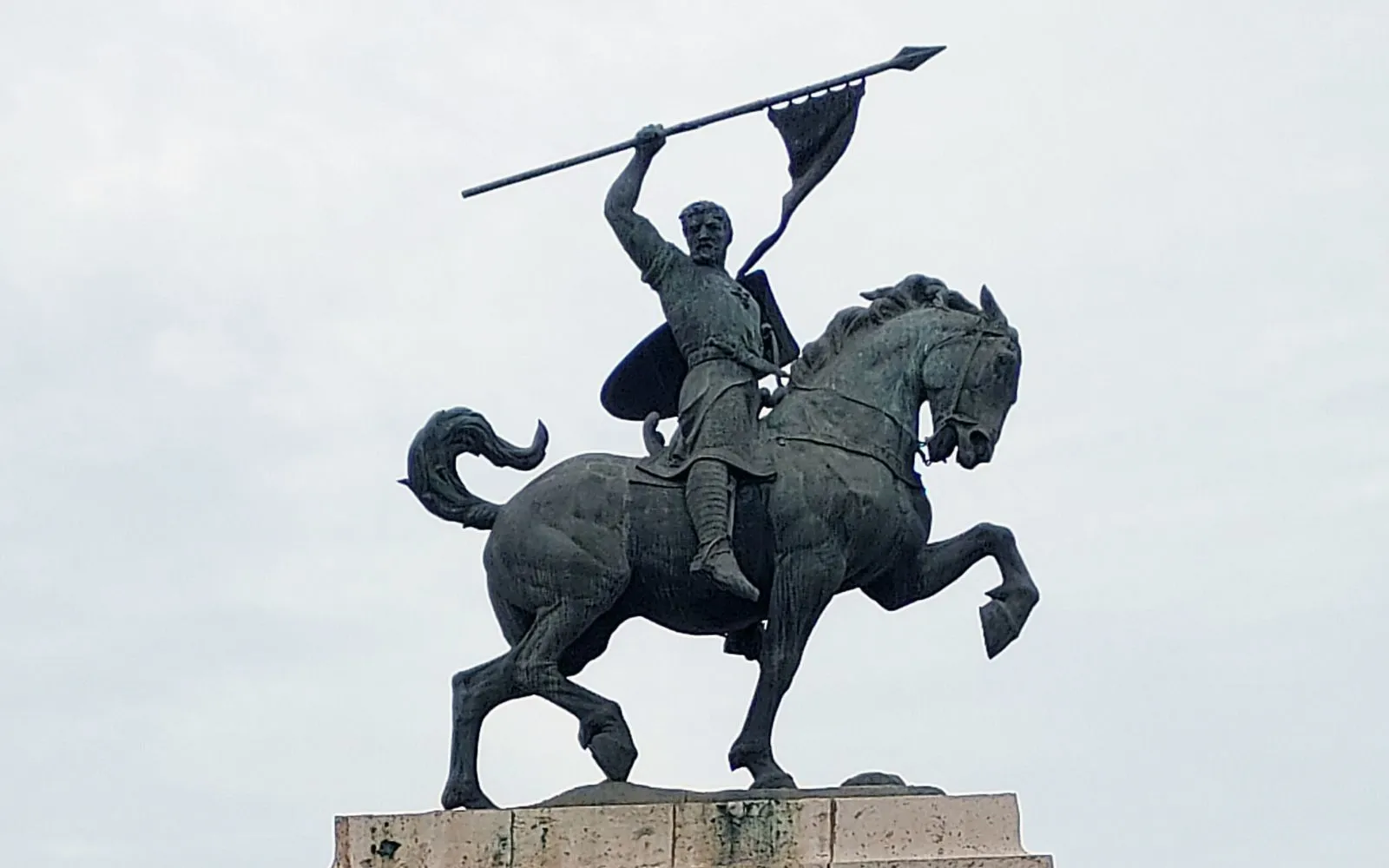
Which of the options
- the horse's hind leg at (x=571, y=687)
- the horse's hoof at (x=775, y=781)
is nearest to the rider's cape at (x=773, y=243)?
the horse's hind leg at (x=571, y=687)

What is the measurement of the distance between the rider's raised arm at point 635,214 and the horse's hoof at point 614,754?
7.15 ft

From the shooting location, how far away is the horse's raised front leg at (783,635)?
10609 millimetres

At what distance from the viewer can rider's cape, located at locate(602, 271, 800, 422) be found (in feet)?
37.9

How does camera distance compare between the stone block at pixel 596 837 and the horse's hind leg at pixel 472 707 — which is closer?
the stone block at pixel 596 837

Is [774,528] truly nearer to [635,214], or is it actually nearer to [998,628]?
[998,628]

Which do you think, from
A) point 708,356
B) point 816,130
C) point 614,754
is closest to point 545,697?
point 614,754

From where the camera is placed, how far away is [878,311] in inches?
441

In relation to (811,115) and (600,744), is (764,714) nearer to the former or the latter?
(600,744)

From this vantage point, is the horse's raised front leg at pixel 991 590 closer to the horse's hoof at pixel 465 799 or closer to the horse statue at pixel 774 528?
the horse statue at pixel 774 528

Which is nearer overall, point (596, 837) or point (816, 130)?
point (596, 837)

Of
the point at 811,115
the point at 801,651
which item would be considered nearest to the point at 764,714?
the point at 801,651

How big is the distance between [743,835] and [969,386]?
7.49 feet

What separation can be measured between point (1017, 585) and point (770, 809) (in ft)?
5.48

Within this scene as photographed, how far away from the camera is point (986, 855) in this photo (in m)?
9.98
